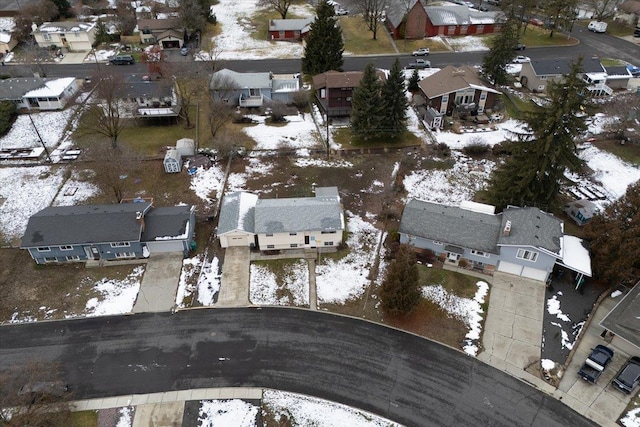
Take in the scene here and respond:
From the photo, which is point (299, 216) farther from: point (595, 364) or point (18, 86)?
point (18, 86)

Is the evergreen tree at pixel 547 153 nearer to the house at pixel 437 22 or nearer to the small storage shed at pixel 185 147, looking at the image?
the small storage shed at pixel 185 147

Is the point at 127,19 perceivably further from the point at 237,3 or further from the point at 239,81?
the point at 239,81

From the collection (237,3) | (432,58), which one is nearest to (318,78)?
(432,58)

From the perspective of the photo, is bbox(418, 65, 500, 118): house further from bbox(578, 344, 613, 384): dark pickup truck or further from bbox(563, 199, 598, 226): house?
bbox(578, 344, 613, 384): dark pickup truck

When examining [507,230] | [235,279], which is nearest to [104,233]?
[235,279]

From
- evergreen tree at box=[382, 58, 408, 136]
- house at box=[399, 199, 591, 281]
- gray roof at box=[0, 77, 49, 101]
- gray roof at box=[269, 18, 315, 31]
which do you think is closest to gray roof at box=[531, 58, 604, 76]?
evergreen tree at box=[382, 58, 408, 136]

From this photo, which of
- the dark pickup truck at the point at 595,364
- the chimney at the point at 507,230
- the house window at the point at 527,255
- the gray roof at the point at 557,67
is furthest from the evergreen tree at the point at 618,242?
the gray roof at the point at 557,67
